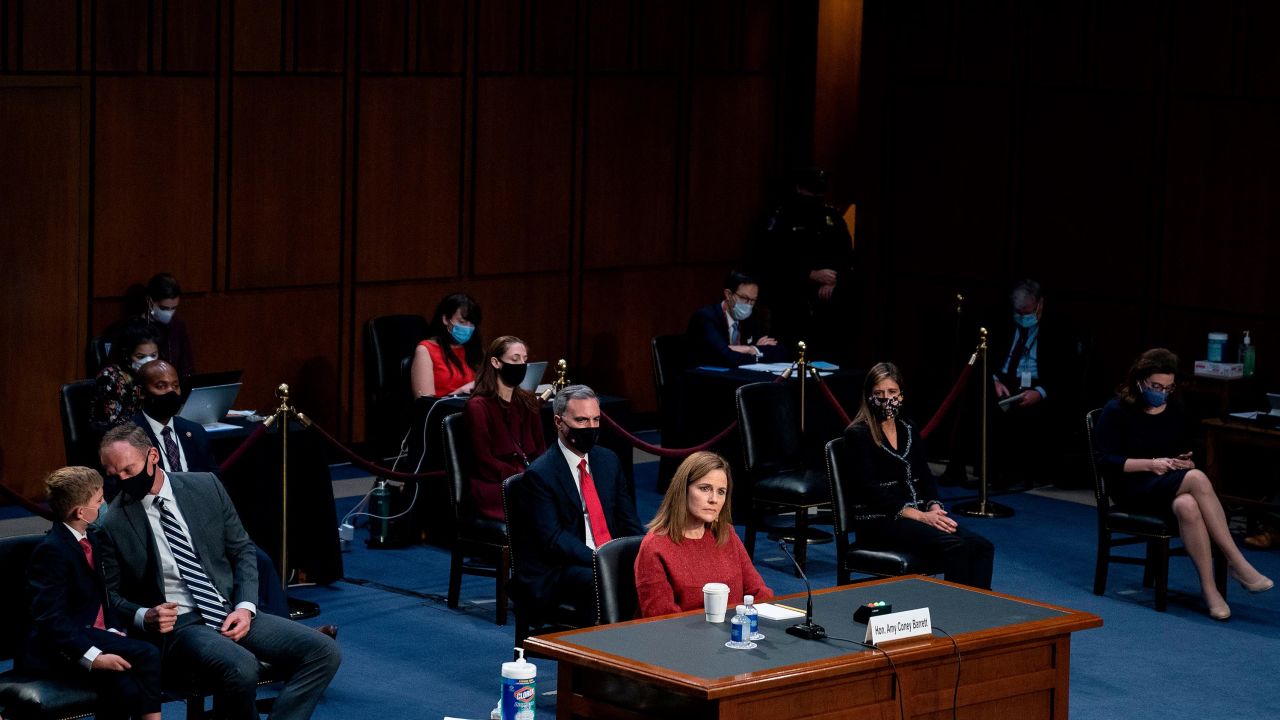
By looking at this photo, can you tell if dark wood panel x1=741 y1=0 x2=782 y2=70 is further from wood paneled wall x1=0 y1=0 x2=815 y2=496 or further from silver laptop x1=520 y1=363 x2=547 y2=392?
silver laptop x1=520 y1=363 x2=547 y2=392

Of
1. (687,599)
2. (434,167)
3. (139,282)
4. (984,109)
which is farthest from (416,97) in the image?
(687,599)

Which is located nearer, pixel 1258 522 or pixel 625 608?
pixel 625 608

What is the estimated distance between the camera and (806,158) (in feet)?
42.8

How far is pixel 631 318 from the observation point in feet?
41.0

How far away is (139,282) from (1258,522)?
20.3ft

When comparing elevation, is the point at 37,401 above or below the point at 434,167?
below

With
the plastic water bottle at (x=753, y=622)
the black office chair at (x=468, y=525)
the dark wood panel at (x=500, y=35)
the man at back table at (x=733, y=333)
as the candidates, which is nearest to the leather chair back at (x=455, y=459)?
the black office chair at (x=468, y=525)

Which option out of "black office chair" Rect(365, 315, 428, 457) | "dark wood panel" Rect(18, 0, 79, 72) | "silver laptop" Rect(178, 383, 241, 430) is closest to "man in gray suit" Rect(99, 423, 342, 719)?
"silver laptop" Rect(178, 383, 241, 430)

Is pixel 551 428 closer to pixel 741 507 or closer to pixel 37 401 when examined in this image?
pixel 741 507

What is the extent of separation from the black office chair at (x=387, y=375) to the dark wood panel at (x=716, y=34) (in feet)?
10.2

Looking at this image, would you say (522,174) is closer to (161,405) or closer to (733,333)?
(733,333)

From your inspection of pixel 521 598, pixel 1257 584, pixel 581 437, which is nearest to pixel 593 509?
pixel 581 437

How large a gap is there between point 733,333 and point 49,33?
13.4 feet

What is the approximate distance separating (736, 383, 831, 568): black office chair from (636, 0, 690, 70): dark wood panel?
3890 mm
